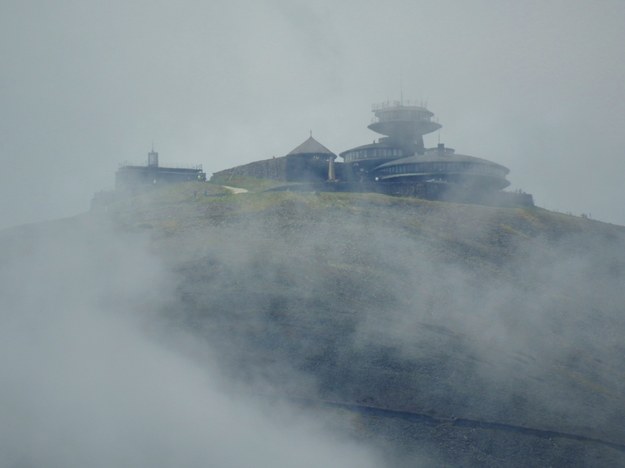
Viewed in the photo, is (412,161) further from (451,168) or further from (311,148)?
(311,148)

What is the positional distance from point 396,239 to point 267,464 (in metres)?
29.3

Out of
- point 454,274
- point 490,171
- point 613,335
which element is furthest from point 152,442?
point 490,171

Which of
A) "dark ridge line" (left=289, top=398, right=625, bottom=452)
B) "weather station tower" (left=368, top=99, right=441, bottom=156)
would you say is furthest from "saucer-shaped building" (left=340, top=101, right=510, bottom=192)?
"dark ridge line" (left=289, top=398, right=625, bottom=452)

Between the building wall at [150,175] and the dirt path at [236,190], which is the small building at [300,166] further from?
the building wall at [150,175]

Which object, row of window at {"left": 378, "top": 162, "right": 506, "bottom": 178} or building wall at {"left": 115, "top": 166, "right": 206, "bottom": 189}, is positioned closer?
row of window at {"left": 378, "top": 162, "right": 506, "bottom": 178}

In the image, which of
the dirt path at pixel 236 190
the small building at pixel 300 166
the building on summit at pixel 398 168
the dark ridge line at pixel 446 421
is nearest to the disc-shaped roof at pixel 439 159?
the building on summit at pixel 398 168

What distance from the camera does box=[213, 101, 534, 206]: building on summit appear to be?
76750mm

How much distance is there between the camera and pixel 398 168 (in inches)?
3238

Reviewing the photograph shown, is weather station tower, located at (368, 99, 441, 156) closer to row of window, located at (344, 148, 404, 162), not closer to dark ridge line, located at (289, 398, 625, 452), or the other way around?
row of window, located at (344, 148, 404, 162)

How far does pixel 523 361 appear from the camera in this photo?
49.9 m

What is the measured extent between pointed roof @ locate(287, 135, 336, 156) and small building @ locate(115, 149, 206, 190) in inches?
419

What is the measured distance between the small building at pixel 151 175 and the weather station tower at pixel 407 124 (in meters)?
20.4

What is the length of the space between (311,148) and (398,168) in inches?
369

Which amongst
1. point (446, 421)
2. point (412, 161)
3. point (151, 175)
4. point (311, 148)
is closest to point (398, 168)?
point (412, 161)
